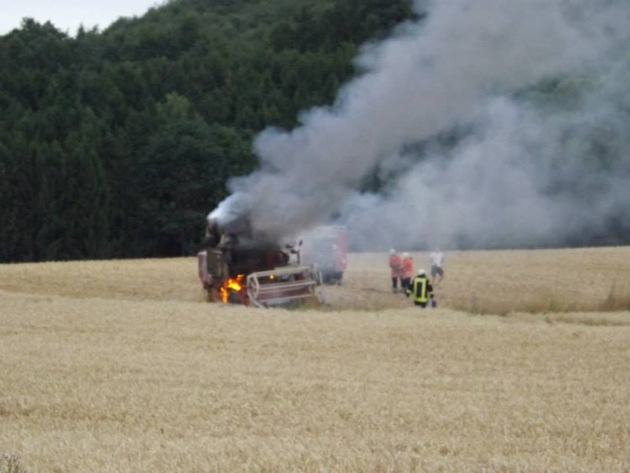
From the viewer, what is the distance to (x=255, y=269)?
109 feet

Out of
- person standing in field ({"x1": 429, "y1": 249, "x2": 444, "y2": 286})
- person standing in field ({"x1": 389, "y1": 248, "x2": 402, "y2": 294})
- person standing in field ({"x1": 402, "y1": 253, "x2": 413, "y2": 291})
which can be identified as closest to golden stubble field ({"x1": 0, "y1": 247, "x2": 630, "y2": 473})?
person standing in field ({"x1": 402, "y1": 253, "x2": 413, "y2": 291})

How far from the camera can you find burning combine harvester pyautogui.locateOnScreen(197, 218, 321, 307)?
32750 millimetres

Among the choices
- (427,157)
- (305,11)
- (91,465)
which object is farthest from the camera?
(305,11)

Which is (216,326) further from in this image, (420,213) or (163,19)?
(163,19)

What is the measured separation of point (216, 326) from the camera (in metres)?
27.9

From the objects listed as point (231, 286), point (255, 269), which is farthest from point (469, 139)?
point (231, 286)

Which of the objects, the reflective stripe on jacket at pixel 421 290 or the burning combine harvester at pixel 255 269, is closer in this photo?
the burning combine harvester at pixel 255 269

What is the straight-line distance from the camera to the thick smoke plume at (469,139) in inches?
846

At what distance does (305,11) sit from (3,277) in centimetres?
5106

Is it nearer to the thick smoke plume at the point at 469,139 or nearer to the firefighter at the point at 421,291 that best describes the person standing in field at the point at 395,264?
the thick smoke plume at the point at 469,139

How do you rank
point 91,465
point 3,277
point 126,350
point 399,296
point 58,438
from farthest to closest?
point 3,277, point 399,296, point 126,350, point 58,438, point 91,465

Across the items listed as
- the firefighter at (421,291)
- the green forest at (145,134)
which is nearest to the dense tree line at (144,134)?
the green forest at (145,134)

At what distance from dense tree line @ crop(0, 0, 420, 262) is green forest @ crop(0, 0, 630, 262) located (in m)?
0.08

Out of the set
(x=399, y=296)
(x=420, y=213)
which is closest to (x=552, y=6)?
(x=420, y=213)
